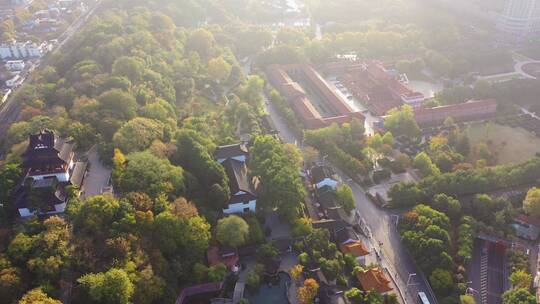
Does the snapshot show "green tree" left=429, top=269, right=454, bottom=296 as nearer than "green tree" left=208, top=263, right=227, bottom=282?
No

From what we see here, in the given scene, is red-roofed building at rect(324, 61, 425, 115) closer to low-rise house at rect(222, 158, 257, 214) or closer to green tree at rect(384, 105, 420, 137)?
green tree at rect(384, 105, 420, 137)

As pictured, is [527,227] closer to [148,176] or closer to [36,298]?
[148,176]

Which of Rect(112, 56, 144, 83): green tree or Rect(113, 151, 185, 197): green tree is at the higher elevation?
Rect(112, 56, 144, 83): green tree

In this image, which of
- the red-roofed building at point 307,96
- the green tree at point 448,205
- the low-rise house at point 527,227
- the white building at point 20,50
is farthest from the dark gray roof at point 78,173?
the white building at point 20,50

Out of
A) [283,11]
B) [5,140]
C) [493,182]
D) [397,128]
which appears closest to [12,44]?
[5,140]

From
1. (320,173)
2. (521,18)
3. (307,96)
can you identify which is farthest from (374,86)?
(521,18)

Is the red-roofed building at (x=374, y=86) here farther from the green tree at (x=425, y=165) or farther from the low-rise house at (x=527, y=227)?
the low-rise house at (x=527, y=227)

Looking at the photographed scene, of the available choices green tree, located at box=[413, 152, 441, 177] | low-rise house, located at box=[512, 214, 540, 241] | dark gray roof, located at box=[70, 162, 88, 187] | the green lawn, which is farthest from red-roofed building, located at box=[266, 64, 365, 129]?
dark gray roof, located at box=[70, 162, 88, 187]
